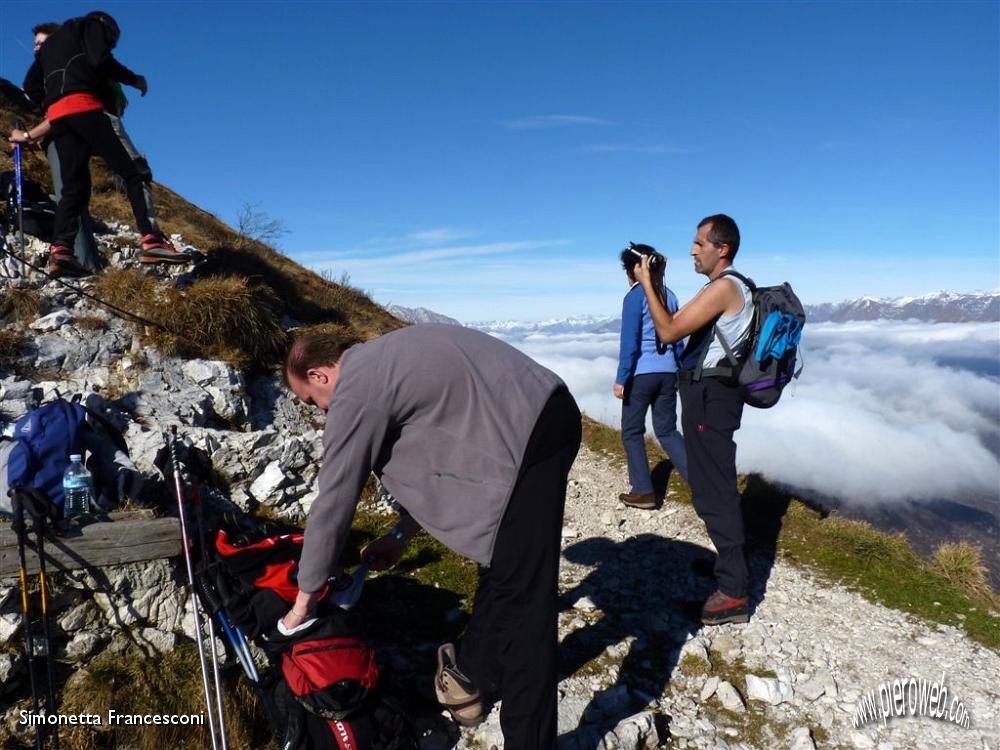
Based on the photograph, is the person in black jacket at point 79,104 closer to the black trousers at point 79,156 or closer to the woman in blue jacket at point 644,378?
the black trousers at point 79,156

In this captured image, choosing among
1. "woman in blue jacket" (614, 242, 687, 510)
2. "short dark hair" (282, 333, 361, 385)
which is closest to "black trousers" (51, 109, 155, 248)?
"short dark hair" (282, 333, 361, 385)

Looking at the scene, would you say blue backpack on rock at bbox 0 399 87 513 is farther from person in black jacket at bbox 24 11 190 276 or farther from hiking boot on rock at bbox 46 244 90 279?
person in black jacket at bbox 24 11 190 276

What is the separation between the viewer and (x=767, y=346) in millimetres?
4664

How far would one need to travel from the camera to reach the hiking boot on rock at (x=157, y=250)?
7.58m

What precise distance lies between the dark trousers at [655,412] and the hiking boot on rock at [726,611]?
203 cm

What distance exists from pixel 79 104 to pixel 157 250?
1724 mm

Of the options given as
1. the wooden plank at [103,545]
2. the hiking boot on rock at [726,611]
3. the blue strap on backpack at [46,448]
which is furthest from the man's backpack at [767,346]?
the blue strap on backpack at [46,448]

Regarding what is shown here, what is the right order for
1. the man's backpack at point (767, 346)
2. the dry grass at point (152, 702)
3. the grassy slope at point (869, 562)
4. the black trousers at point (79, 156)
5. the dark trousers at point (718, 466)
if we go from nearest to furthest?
the dry grass at point (152, 702), the man's backpack at point (767, 346), the dark trousers at point (718, 466), the grassy slope at point (869, 562), the black trousers at point (79, 156)

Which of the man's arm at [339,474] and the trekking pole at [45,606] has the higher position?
the man's arm at [339,474]

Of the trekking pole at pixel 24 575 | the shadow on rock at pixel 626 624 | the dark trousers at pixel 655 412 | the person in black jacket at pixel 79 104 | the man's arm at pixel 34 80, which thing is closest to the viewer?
the trekking pole at pixel 24 575

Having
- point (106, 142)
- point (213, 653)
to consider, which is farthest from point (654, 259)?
point (106, 142)

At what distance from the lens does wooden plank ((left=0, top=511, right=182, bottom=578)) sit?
3.72 meters

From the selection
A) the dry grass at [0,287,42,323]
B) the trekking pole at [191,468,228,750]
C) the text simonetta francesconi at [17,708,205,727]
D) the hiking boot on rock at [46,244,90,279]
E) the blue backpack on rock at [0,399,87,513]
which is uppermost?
the hiking boot on rock at [46,244,90,279]

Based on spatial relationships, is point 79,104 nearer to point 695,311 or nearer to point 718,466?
point 695,311
